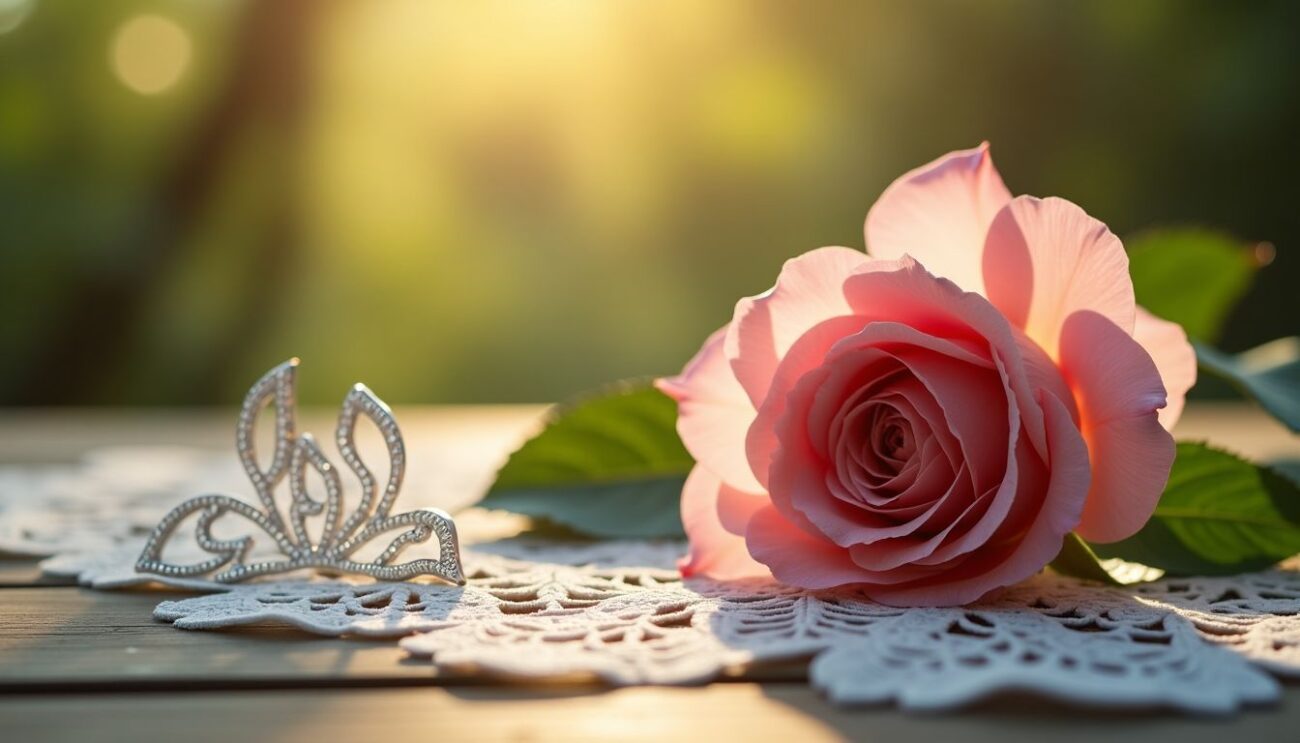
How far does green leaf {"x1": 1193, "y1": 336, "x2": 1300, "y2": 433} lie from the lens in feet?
2.53

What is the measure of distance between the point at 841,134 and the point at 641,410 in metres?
3.52

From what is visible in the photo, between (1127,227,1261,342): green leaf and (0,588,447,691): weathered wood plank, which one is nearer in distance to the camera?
(0,588,447,691): weathered wood plank

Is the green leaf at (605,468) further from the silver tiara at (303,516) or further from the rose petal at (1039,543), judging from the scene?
the rose petal at (1039,543)

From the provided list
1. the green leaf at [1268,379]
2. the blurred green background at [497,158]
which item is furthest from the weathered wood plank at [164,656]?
the blurred green background at [497,158]

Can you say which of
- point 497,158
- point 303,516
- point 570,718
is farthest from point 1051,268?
point 497,158

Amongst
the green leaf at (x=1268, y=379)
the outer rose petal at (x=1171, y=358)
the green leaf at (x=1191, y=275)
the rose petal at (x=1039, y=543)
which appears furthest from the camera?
the green leaf at (x=1191, y=275)

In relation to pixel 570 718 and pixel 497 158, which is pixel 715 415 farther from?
pixel 497 158

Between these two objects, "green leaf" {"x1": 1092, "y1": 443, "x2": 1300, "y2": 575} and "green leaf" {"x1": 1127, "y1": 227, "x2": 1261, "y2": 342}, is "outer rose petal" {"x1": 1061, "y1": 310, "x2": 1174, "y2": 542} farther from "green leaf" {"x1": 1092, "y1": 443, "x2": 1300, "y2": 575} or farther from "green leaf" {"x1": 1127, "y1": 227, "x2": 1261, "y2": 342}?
"green leaf" {"x1": 1127, "y1": 227, "x2": 1261, "y2": 342}

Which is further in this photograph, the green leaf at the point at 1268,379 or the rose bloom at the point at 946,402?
the green leaf at the point at 1268,379

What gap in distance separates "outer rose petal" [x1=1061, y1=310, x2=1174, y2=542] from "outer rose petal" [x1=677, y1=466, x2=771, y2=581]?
0.19 metres

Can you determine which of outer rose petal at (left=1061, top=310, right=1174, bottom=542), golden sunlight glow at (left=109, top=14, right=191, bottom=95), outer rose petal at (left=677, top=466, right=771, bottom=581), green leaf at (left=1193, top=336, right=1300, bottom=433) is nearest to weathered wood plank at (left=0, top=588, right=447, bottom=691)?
outer rose petal at (left=677, top=466, right=771, bottom=581)

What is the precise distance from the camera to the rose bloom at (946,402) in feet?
1.77

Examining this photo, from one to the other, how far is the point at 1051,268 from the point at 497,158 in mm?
3940

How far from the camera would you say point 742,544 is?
658mm
